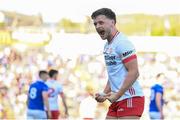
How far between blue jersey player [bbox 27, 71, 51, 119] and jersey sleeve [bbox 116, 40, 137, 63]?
701 cm

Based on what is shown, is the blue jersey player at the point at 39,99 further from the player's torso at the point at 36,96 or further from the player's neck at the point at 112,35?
the player's neck at the point at 112,35

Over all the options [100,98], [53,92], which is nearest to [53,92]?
[53,92]

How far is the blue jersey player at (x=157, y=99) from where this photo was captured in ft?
48.5

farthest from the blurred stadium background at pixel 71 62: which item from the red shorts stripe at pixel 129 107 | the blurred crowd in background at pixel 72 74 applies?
the red shorts stripe at pixel 129 107

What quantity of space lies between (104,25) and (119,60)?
14.4 inches

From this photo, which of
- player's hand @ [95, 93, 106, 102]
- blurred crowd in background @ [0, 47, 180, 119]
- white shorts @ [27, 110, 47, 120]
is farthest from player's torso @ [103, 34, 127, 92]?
blurred crowd in background @ [0, 47, 180, 119]

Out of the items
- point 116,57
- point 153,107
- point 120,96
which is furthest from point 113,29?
point 153,107

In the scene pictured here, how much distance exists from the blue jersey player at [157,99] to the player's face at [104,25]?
29.4 feet

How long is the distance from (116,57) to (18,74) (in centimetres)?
1628

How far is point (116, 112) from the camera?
19.9ft

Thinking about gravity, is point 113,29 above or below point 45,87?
above

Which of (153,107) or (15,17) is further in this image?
(15,17)

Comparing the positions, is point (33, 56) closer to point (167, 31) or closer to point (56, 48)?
point (56, 48)

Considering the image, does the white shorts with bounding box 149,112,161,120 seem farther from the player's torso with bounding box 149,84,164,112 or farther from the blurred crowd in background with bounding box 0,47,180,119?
the blurred crowd in background with bounding box 0,47,180,119
